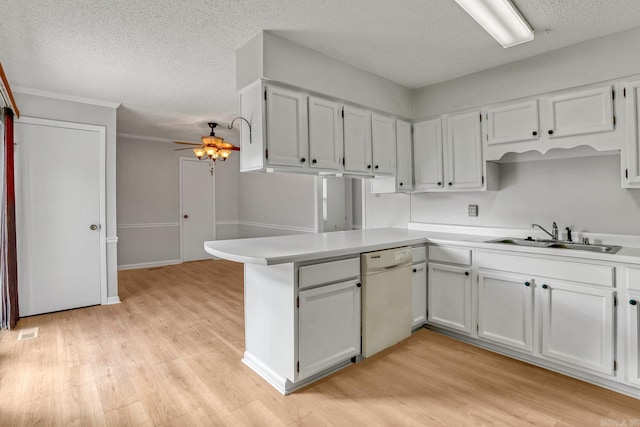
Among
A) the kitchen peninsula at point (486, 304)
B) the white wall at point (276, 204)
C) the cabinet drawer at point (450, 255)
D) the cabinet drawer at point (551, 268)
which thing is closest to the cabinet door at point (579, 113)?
the kitchen peninsula at point (486, 304)

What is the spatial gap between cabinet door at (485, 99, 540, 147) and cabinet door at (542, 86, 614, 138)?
86mm

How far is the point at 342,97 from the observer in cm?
297

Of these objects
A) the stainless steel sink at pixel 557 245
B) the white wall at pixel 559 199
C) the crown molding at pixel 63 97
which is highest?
the crown molding at pixel 63 97

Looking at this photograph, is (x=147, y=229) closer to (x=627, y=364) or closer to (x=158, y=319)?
(x=158, y=319)

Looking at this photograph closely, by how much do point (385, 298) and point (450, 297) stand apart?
69 cm

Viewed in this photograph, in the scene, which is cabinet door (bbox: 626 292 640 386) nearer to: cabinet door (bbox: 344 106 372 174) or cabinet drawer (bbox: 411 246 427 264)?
cabinet drawer (bbox: 411 246 427 264)

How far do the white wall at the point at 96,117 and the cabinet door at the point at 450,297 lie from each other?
381cm

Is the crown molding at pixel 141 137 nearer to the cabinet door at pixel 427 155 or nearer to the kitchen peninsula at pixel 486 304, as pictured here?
the kitchen peninsula at pixel 486 304

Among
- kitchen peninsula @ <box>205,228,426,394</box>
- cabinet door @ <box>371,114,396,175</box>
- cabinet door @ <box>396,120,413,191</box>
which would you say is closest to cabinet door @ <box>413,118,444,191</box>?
cabinet door @ <box>396,120,413,191</box>

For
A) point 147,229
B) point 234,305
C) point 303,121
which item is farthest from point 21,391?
point 147,229

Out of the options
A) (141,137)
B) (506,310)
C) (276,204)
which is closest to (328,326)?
(506,310)

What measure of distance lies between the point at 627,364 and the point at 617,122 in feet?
5.44

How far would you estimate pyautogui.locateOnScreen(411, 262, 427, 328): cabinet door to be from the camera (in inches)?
117

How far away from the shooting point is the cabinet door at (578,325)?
2143 mm
